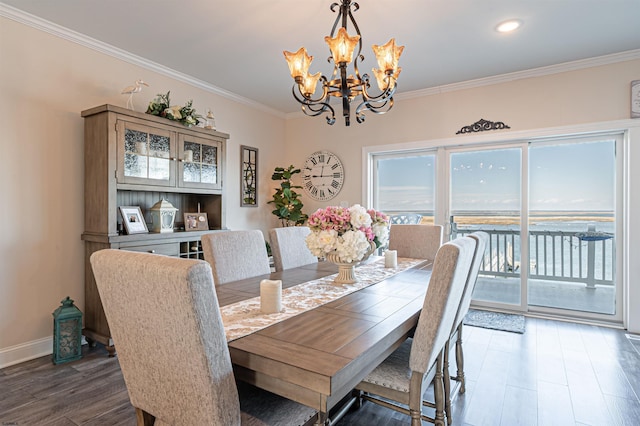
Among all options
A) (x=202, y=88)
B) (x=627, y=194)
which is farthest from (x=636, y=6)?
(x=202, y=88)

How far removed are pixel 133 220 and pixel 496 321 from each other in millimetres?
3545

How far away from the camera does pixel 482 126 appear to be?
150 inches

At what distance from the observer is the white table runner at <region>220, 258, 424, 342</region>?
1347mm

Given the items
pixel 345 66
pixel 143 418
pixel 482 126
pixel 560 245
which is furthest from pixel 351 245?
pixel 560 245

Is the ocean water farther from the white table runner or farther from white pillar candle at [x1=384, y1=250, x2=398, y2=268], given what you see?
the white table runner

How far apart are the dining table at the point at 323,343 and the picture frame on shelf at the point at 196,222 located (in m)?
1.76

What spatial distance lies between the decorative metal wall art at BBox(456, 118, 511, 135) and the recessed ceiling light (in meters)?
1.17

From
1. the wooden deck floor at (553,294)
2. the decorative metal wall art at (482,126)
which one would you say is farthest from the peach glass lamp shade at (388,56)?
the wooden deck floor at (553,294)

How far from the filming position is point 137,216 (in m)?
3.01

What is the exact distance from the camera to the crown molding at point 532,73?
3.19 m

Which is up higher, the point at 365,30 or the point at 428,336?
the point at 365,30

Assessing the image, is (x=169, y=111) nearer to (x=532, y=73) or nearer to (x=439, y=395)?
(x=439, y=395)

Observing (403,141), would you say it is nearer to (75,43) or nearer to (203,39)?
(203,39)

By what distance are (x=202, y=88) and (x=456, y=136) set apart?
2.90m
